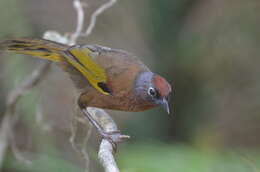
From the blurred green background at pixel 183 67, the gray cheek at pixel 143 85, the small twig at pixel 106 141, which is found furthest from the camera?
the blurred green background at pixel 183 67

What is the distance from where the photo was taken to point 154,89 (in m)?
4.27

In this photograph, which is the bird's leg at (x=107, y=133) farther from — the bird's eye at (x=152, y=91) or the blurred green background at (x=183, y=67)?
the blurred green background at (x=183, y=67)

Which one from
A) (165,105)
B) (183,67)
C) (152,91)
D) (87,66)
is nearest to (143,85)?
(152,91)

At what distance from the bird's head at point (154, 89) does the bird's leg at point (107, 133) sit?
372mm

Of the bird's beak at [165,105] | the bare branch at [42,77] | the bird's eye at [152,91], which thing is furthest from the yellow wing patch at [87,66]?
the bird's beak at [165,105]

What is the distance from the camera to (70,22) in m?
9.30

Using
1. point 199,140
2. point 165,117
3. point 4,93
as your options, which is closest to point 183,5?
point 165,117

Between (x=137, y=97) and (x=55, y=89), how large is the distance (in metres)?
4.37

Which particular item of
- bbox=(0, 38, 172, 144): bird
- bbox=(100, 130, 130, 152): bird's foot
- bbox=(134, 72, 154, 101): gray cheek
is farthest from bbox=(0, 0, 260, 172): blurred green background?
bbox=(100, 130, 130, 152): bird's foot

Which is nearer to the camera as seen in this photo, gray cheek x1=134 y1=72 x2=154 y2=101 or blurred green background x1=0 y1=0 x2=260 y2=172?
gray cheek x1=134 y1=72 x2=154 y2=101

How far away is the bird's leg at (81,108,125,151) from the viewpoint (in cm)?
408

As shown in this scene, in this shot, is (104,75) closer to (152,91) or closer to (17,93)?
(152,91)

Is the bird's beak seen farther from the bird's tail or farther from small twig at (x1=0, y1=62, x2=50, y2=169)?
small twig at (x1=0, y1=62, x2=50, y2=169)

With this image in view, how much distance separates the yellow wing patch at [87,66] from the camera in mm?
4551
